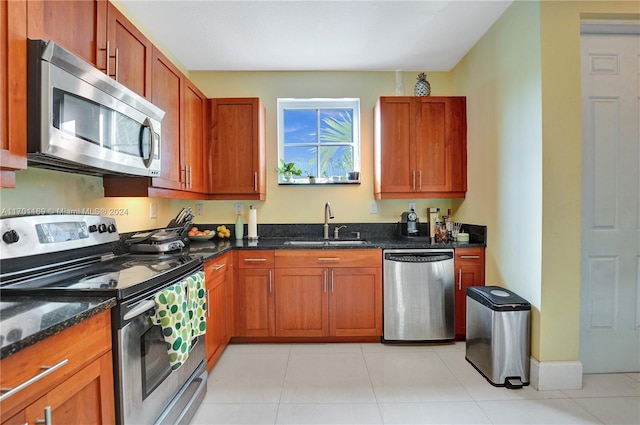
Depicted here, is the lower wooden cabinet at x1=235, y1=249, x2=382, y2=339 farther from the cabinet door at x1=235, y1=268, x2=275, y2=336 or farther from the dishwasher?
the dishwasher

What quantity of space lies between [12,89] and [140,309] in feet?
3.00

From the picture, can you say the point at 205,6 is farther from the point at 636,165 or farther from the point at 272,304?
the point at 636,165

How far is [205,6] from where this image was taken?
2.23 metres

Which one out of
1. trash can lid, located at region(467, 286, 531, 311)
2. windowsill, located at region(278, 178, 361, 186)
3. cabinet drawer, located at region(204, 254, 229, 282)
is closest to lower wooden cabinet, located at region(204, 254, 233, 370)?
cabinet drawer, located at region(204, 254, 229, 282)

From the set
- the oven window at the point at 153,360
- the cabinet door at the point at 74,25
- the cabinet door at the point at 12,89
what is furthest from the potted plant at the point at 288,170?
the cabinet door at the point at 12,89

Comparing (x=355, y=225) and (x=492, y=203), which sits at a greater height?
(x=492, y=203)

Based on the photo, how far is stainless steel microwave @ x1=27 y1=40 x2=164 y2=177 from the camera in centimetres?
113

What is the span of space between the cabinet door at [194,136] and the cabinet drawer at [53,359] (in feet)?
5.29

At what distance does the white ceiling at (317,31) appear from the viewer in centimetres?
224

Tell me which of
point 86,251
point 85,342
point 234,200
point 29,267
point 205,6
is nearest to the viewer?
point 85,342

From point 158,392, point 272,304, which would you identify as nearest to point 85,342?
point 158,392

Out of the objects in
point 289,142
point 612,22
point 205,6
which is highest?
point 205,6

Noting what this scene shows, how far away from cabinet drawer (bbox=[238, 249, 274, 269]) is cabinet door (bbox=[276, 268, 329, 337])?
14 centimetres

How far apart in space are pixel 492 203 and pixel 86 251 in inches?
114
